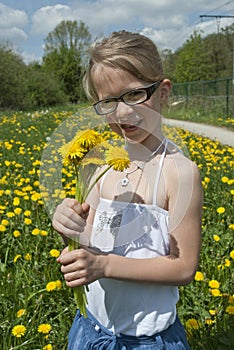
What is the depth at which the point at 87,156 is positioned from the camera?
887 mm

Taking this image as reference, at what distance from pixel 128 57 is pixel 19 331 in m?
1.21

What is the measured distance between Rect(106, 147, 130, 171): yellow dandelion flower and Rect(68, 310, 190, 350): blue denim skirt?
0.49 m

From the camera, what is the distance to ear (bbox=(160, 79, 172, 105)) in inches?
42.3

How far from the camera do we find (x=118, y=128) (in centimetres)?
106

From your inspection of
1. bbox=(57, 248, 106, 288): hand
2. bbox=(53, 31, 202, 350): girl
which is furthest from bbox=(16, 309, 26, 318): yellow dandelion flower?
bbox=(57, 248, 106, 288): hand

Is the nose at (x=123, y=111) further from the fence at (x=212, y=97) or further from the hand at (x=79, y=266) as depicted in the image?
the fence at (x=212, y=97)

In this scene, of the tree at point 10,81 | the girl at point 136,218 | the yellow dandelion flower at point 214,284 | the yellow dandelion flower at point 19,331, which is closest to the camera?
the girl at point 136,218

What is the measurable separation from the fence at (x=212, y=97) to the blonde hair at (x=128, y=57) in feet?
A: 41.3

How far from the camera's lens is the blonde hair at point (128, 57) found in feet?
3.34

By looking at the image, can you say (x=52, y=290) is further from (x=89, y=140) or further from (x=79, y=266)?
(x=89, y=140)

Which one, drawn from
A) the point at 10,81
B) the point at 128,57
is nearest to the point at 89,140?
the point at 128,57

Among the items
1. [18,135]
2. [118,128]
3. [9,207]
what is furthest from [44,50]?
[118,128]

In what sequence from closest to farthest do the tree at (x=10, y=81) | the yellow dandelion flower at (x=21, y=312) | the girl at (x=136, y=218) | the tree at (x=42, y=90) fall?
the girl at (x=136, y=218) < the yellow dandelion flower at (x=21, y=312) < the tree at (x=10, y=81) < the tree at (x=42, y=90)

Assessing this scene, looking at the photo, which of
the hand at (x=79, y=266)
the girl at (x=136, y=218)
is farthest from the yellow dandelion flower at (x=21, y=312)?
the hand at (x=79, y=266)
